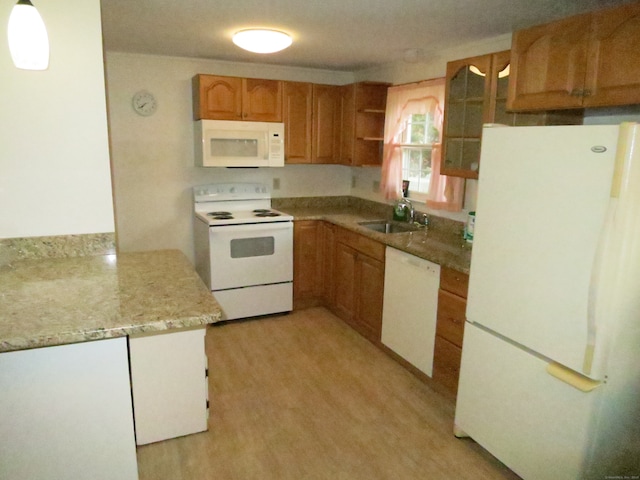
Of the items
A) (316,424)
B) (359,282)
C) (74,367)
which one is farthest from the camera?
(359,282)

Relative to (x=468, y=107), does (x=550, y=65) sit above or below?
above

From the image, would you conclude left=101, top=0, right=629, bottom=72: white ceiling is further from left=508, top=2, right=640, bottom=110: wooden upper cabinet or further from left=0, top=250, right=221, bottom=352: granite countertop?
left=0, top=250, right=221, bottom=352: granite countertop

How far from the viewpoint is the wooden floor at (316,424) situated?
2.17 meters

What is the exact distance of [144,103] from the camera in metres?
3.91

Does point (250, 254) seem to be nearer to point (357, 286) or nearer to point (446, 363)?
point (357, 286)

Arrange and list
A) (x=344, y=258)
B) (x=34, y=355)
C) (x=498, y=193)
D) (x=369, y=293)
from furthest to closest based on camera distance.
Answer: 1. (x=344, y=258)
2. (x=369, y=293)
3. (x=498, y=193)
4. (x=34, y=355)

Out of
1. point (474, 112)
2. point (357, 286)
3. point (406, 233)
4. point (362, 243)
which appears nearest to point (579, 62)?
point (474, 112)

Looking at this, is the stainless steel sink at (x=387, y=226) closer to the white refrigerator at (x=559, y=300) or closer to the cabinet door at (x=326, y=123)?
the cabinet door at (x=326, y=123)

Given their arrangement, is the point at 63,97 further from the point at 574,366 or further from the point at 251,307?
the point at 574,366

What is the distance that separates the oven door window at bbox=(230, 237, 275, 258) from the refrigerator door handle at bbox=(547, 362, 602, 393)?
253 cm

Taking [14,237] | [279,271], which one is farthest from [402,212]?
[14,237]

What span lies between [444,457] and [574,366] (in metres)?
0.89

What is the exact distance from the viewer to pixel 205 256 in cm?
386

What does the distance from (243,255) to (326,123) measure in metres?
1.55
